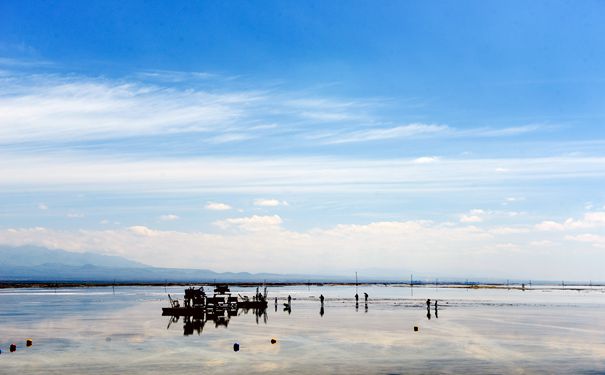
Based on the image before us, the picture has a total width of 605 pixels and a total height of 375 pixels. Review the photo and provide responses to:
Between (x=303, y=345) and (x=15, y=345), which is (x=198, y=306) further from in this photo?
(x=15, y=345)

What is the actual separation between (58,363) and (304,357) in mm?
15002

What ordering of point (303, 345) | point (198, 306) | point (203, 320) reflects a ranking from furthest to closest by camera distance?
point (198, 306), point (203, 320), point (303, 345)

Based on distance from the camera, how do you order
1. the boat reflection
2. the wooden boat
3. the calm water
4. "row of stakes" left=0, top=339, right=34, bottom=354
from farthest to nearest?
the wooden boat → the boat reflection → "row of stakes" left=0, top=339, right=34, bottom=354 → the calm water

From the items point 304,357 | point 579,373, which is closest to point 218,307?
point 304,357

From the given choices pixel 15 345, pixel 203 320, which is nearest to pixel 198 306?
pixel 203 320

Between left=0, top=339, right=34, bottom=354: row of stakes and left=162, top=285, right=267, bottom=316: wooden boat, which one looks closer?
left=0, top=339, right=34, bottom=354: row of stakes

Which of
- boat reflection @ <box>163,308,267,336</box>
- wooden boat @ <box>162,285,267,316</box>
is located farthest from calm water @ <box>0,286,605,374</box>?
wooden boat @ <box>162,285,267,316</box>

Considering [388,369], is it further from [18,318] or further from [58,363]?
[18,318]

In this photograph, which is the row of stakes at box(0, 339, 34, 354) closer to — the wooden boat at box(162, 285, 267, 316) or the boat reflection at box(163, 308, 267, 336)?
the boat reflection at box(163, 308, 267, 336)

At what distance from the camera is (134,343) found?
49625 mm

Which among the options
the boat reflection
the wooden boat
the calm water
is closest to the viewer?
the calm water

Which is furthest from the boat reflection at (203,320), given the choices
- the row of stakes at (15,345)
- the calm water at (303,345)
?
the row of stakes at (15,345)

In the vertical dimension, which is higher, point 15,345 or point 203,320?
point 15,345

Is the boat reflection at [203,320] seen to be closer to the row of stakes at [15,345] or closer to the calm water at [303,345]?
the calm water at [303,345]
